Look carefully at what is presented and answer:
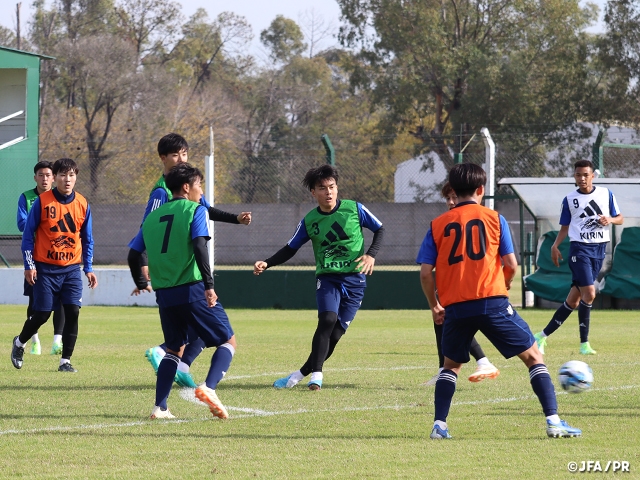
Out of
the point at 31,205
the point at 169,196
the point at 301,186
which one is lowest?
the point at 31,205

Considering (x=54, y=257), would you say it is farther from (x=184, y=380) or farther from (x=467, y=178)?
(x=467, y=178)

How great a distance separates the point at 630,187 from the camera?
56.1 feet

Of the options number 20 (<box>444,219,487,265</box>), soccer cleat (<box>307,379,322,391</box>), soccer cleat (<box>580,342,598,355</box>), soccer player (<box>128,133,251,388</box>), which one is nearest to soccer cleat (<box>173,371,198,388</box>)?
soccer player (<box>128,133,251,388</box>)

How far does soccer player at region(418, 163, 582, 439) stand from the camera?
575 cm

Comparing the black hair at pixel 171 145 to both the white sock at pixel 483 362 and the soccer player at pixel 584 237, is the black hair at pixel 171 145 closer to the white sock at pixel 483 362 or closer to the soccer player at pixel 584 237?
the white sock at pixel 483 362

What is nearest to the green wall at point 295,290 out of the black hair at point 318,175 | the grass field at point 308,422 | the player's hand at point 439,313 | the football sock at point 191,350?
the grass field at point 308,422

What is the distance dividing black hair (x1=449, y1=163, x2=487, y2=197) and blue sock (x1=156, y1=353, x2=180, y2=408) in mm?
2191

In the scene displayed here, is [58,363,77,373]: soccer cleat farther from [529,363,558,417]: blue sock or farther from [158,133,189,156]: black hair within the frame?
[529,363,558,417]: blue sock

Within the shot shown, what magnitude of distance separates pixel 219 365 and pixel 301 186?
20015 mm


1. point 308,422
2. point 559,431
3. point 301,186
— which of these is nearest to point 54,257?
point 308,422

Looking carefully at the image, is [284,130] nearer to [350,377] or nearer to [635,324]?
[635,324]

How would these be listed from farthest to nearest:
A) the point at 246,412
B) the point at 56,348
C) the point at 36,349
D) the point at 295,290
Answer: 1. the point at 295,290
2. the point at 36,349
3. the point at 56,348
4. the point at 246,412

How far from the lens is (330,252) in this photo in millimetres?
8289

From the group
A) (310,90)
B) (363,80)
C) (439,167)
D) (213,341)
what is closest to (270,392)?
(213,341)
